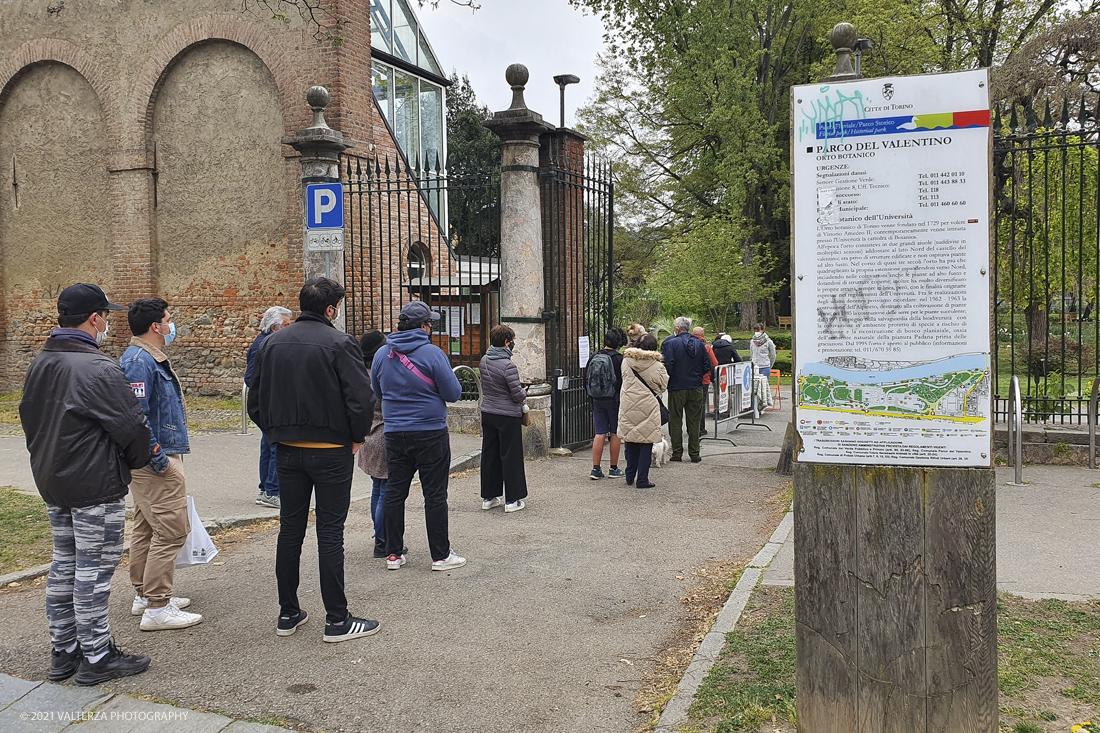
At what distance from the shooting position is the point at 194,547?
16.8 ft

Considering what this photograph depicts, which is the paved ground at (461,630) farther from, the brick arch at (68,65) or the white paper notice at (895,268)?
the brick arch at (68,65)

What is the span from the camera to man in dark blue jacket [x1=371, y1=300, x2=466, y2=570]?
5902 mm

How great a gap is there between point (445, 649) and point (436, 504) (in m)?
1.52

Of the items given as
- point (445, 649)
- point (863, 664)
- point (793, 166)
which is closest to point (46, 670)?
point (445, 649)

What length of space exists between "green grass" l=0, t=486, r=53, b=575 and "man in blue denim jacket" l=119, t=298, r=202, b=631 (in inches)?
73.8

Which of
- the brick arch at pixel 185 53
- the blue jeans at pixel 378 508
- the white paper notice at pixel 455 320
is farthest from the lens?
the brick arch at pixel 185 53

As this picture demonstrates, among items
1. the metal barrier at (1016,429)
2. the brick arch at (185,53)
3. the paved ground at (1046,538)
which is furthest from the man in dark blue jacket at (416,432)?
the brick arch at (185,53)

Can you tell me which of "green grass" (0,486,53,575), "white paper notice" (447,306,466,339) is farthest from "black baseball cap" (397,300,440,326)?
"white paper notice" (447,306,466,339)

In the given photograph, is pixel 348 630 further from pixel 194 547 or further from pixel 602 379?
pixel 602 379

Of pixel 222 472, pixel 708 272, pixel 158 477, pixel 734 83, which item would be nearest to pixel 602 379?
pixel 222 472

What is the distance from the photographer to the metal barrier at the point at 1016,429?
7836 mm

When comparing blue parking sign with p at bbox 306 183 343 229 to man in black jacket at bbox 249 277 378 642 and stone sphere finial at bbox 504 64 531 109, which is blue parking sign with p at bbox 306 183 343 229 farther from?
man in black jacket at bbox 249 277 378 642

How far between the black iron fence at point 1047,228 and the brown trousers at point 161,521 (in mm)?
6769

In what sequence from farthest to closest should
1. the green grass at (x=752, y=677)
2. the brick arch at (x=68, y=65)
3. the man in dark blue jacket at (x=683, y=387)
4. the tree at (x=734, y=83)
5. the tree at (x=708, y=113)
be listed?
the tree at (x=708, y=113) → the tree at (x=734, y=83) → the brick arch at (x=68, y=65) → the man in dark blue jacket at (x=683, y=387) → the green grass at (x=752, y=677)
